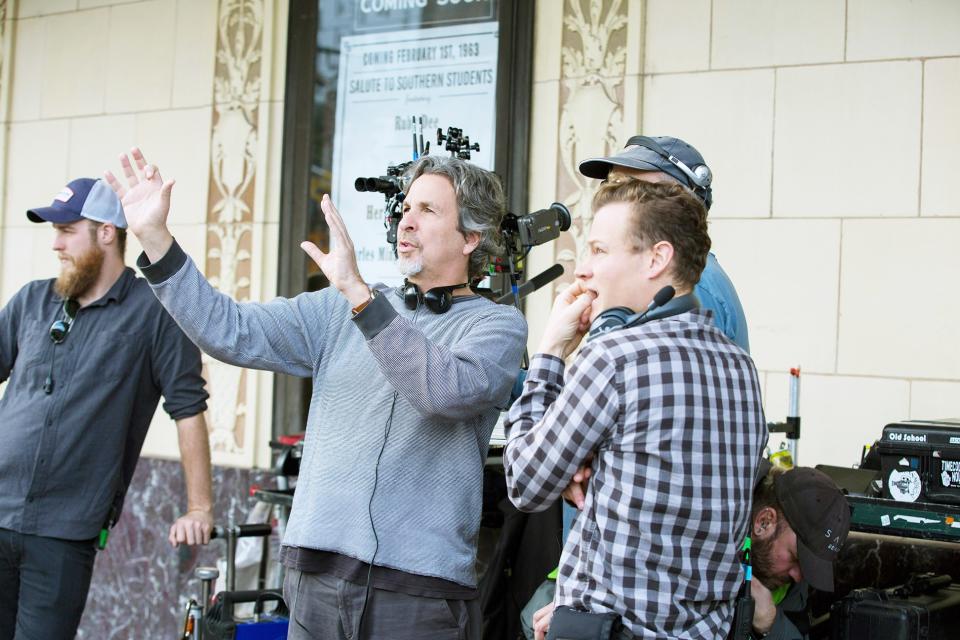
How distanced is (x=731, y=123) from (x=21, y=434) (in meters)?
2.95

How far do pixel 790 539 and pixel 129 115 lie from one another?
459 centimetres

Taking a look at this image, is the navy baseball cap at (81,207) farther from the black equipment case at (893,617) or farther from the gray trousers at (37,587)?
the black equipment case at (893,617)

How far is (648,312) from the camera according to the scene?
2.08 m

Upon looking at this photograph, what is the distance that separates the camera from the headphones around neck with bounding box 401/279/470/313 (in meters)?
2.78

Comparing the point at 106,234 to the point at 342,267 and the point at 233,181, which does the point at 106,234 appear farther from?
the point at 233,181

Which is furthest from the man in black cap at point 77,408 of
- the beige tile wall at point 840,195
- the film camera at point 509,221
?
the beige tile wall at point 840,195

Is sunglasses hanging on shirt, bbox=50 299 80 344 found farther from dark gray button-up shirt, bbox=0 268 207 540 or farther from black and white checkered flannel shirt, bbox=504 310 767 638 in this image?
black and white checkered flannel shirt, bbox=504 310 767 638

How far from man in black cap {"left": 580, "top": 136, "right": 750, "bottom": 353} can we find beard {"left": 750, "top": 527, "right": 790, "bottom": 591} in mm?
475

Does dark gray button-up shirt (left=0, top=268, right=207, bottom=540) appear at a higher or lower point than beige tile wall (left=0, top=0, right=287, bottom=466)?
lower

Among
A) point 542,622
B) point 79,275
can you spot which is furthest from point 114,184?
point 542,622

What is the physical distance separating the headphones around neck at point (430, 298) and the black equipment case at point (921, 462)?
1.29m

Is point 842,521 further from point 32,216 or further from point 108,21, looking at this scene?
point 108,21

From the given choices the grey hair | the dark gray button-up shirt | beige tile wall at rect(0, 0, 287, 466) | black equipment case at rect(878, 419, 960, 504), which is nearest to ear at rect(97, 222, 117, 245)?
the dark gray button-up shirt

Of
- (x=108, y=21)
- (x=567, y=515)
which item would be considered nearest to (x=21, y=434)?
(x=567, y=515)
